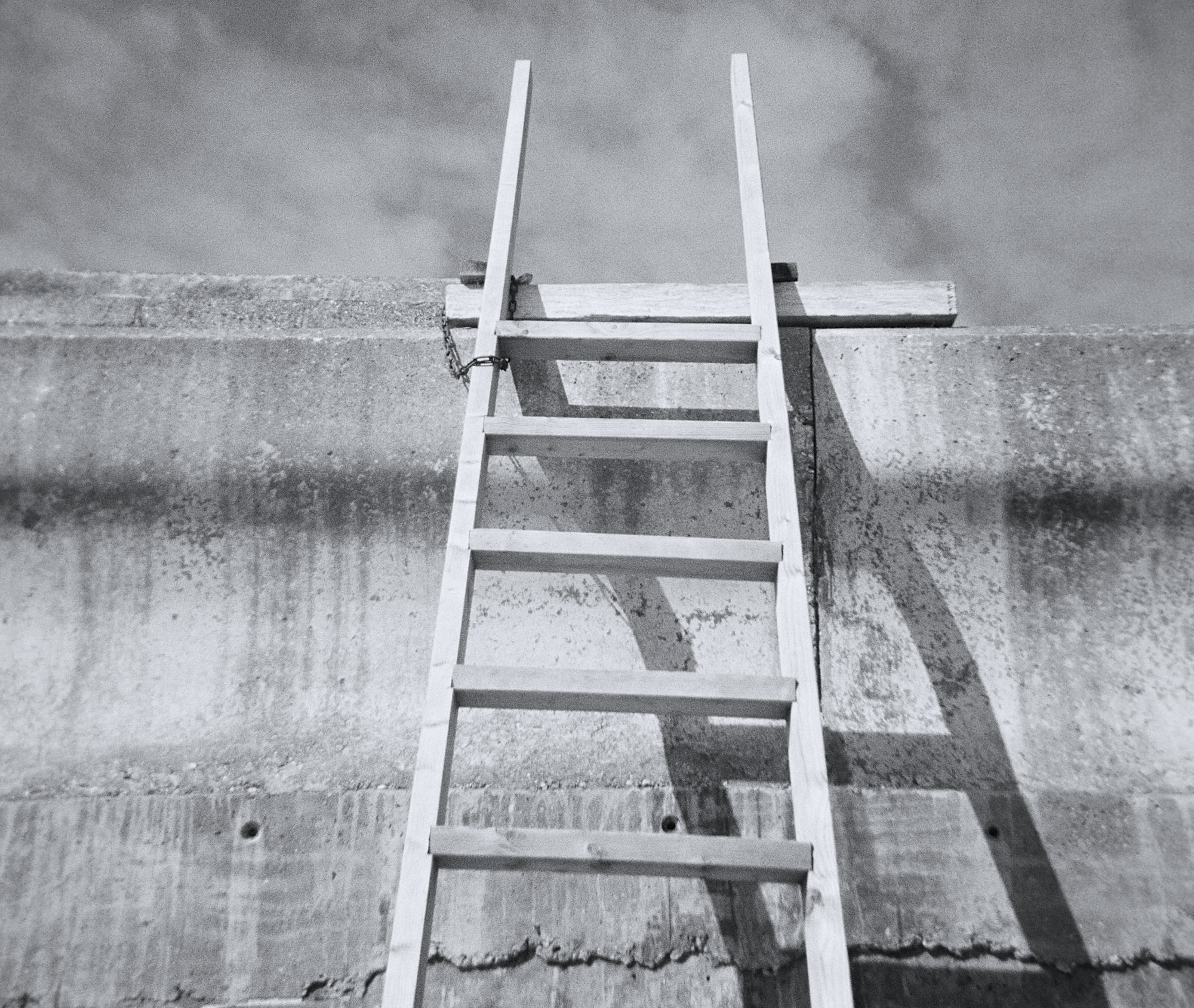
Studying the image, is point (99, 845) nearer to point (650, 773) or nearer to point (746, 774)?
point (650, 773)

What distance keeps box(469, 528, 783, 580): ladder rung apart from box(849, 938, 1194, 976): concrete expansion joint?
99cm

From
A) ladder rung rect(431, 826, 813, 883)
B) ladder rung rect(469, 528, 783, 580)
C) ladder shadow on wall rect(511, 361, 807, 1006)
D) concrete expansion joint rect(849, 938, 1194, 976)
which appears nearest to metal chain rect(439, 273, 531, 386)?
ladder shadow on wall rect(511, 361, 807, 1006)

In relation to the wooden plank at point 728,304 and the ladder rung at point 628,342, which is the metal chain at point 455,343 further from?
the ladder rung at point 628,342

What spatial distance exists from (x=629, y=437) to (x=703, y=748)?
2.82 ft

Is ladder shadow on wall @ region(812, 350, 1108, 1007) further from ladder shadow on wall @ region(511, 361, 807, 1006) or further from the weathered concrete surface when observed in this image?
ladder shadow on wall @ region(511, 361, 807, 1006)

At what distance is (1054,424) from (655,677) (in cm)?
157

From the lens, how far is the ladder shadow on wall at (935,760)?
79.3 inches

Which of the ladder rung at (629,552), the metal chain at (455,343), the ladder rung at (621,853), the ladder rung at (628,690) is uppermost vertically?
the metal chain at (455,343)

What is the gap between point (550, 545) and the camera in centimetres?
175

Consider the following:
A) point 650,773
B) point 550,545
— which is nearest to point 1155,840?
point 650,773

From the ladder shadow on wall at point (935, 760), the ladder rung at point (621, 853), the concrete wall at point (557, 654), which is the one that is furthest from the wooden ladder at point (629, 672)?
the ladder shadow on wall at point (935, 760)

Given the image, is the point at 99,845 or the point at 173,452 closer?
the point at 99,845

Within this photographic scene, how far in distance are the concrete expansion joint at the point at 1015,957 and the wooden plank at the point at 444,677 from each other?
114cm

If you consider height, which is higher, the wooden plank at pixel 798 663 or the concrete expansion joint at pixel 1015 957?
the wooden plank at pixel 798 663
